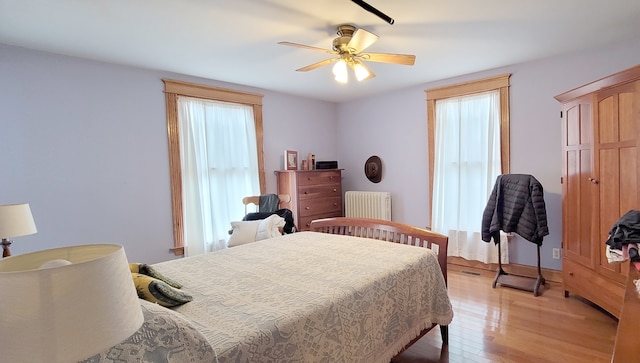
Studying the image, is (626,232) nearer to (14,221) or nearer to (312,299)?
(312,299)

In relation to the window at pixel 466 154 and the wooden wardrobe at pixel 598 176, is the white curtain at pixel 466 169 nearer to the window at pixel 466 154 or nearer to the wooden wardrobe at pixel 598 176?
the window at pixel 466 154

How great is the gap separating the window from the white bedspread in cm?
221

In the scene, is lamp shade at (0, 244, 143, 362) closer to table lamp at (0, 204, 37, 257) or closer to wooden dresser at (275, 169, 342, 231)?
table lamp at (0, 204, 37, 257)

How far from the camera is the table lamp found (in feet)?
6.38

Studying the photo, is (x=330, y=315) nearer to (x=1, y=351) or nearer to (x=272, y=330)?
(x=272, y=330)

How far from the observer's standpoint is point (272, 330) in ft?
4.00

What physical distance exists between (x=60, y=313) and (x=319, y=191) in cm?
414

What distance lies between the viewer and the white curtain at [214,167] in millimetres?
3783

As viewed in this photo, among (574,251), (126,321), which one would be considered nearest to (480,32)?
(574,251)

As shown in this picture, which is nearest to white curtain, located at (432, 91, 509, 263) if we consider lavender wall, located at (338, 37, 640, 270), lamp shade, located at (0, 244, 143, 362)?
lavender wall, located at (338, 37, 640, 270)

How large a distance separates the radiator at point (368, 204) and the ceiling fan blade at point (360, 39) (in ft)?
9.17

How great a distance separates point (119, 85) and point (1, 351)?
3.33m

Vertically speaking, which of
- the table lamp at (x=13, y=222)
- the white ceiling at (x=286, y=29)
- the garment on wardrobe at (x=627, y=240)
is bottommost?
the garment on wardrobe at (x=627, y=240)

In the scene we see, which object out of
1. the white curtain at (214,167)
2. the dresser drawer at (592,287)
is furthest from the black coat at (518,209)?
the white curtain at (214,167)
